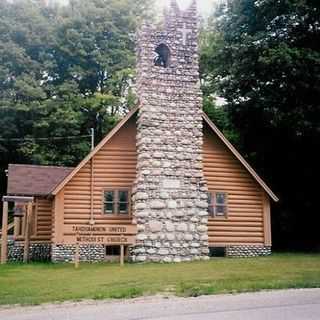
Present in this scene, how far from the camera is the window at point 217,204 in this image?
25625 millimetres

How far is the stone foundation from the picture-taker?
23.6 metres

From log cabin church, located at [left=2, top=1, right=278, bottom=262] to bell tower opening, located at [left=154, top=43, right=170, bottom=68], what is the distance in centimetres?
5

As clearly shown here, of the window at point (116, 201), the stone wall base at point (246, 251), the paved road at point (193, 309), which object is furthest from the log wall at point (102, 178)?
the paved road at point (193, 309)

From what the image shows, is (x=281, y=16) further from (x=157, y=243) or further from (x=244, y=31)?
(x=157, y=243)

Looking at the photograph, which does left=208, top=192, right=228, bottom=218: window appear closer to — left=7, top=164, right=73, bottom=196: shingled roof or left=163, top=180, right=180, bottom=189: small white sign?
left=163, top=180, right=180, bottom=189: small white sign

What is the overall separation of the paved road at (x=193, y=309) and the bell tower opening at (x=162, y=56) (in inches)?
551

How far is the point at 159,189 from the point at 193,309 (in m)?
12.0

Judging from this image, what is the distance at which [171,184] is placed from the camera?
76.6 ft

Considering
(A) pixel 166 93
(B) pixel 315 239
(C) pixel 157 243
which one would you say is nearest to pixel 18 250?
(C) pixel 157 243

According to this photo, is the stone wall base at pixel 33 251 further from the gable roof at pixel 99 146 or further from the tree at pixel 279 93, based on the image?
the tree at pixel 279 93

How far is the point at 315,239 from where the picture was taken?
107 ft

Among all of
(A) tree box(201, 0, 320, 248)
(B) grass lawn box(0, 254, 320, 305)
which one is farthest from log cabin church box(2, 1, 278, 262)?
(A) tree box(201, 0, 320, 248)

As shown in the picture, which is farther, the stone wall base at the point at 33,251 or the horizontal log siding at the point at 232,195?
the horizontal log siding at the point at 232,195

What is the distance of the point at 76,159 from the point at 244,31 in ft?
50.8
